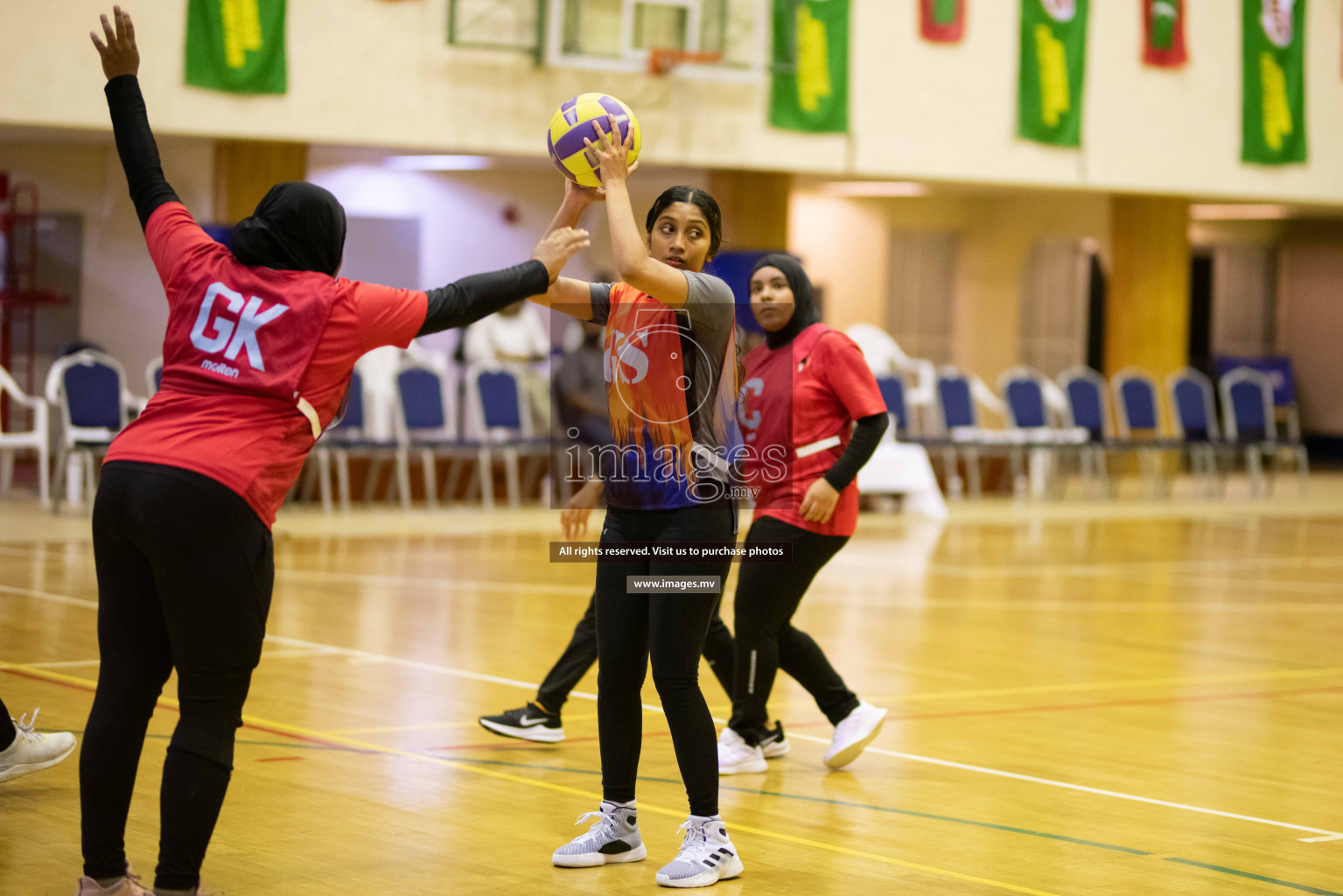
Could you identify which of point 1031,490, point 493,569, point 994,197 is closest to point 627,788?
point 493,569

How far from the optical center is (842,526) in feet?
17.7

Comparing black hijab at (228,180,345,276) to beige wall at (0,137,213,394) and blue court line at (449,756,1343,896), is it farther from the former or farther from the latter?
beige wall at (0,137,213,394)

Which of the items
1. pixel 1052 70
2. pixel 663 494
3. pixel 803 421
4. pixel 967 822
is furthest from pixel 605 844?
pixel 1052 70

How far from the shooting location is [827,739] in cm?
612

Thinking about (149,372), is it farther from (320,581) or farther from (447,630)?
(447,630)

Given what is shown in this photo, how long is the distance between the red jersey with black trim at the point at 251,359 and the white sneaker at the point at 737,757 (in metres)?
2.35

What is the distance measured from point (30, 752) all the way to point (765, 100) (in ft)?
41.9

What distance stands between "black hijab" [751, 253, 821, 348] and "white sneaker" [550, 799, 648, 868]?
76.2 inches

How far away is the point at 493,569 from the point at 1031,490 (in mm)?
9294

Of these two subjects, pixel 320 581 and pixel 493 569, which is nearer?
pixel 320 581

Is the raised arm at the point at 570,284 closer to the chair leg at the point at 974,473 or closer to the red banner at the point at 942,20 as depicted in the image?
the red banner at the point at 942,20

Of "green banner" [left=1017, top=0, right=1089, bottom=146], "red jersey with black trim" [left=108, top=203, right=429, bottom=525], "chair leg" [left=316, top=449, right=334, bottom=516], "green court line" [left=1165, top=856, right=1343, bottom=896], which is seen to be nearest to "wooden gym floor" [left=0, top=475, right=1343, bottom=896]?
"green court line" [left=1165, top=856, right=1343, bottom=896]

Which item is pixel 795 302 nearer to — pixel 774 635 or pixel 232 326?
pixel 774 635

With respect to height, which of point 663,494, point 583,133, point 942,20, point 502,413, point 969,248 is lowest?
point 502,413
